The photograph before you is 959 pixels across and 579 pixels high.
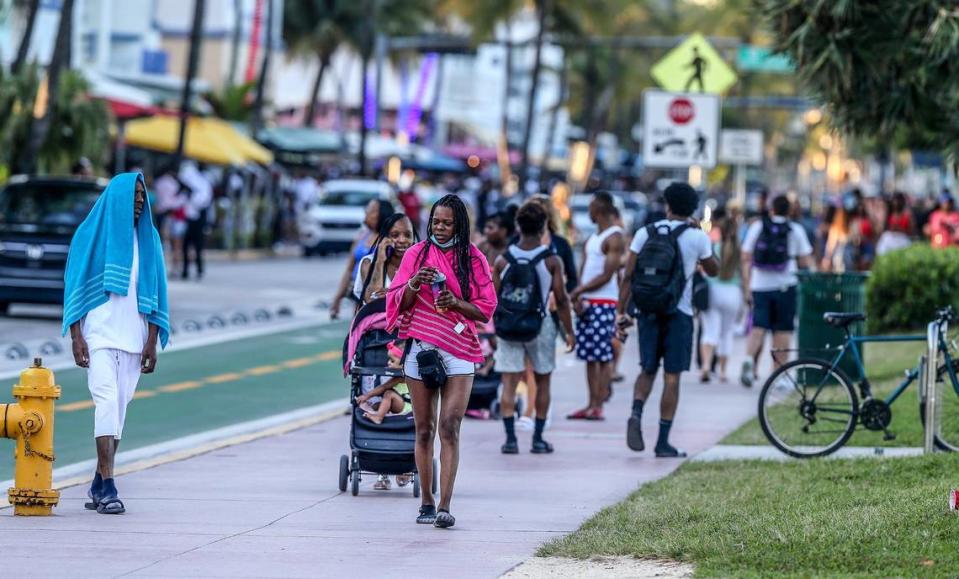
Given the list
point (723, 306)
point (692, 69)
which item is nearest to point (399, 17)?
point (692, 69)

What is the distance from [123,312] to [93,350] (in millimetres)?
263

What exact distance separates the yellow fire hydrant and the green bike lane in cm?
207

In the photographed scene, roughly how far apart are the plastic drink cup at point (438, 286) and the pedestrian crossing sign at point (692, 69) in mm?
10671

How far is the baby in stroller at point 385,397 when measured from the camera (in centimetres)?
1078

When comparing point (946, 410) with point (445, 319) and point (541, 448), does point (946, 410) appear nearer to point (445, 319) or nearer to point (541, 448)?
point (541, 448)

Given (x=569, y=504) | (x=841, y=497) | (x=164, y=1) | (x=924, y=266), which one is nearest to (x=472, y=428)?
(x=569, y=504)

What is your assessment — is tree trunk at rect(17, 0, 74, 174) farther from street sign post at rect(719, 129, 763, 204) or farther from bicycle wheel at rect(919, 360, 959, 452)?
bicycle wheel at rect(919, 360, 959, 452)

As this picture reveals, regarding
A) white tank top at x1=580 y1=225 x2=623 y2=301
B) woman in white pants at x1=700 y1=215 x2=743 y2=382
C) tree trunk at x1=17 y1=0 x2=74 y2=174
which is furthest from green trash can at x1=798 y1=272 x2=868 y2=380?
tree trunk at x1=17 y1=0 x2=74 y2=174

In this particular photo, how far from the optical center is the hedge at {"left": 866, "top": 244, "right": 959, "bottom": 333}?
22484mm

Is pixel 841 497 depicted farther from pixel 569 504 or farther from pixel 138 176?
pixel 138 176

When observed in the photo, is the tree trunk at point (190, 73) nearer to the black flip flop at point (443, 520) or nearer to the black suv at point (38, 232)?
the black suv at point (38, 232)

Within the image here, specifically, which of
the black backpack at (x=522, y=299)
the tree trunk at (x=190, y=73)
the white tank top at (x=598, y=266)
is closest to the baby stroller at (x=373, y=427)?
the black backpack at (x=522, y=299)

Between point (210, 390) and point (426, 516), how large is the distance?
315 inches

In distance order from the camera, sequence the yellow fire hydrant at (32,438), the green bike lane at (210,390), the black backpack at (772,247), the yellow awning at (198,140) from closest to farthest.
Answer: the yellow fire hydrant at (32,438) < the green bike lane at (210,390) < the black backpack at (772,247) < the yellow awning at (198,140)
